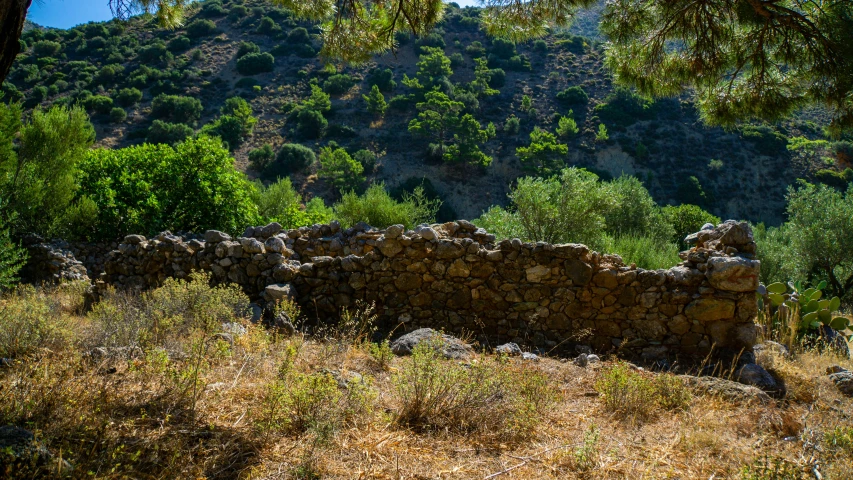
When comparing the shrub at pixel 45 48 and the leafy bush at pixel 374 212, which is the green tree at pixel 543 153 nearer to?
the leafy bush at pixel 374 212

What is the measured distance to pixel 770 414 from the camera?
4.18m

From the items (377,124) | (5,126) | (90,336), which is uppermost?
(377,124)

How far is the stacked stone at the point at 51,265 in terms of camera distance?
35.3 feet

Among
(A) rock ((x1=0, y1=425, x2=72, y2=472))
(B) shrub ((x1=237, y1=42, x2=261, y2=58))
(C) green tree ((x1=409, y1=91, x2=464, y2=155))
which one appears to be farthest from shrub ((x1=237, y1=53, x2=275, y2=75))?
(A) rock ((x1=0, y1=425, x2=72, y2=472))

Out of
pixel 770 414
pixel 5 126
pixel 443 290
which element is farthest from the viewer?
pixel 5 126

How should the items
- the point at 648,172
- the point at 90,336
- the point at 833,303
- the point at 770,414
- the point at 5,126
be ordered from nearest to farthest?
the point at 770,414, the point at 90,336, the point at 833,303, the point at 5,126, the point at 648,172

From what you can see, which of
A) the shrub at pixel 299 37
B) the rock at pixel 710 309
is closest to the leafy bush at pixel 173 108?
the shrub at pixel 299 37

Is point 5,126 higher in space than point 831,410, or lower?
higher

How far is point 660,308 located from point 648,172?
107 feet

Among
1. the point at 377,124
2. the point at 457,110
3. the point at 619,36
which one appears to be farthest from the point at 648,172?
the point at 619,36

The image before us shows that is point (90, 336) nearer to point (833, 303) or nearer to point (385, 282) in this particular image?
point (385, 282)

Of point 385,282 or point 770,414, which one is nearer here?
point 770,414

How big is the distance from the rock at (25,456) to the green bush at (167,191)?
1033 centimetres

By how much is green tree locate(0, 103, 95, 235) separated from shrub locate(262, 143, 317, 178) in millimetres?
19763
